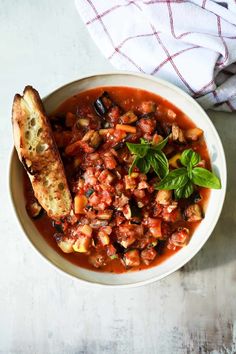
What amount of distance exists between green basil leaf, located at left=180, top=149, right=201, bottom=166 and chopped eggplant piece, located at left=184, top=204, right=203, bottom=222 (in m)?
0.36

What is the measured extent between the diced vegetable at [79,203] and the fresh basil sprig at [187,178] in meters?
0.57

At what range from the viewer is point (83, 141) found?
150 inches

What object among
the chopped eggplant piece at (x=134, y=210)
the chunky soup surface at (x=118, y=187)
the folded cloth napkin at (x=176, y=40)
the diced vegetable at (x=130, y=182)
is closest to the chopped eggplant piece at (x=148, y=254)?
the chunky soup surface at (x=118, y=187)

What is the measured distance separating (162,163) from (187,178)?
221 mm

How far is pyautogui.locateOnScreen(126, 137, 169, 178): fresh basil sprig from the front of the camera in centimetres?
362

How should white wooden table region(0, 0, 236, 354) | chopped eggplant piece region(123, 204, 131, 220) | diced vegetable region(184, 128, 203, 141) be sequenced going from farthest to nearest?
white wooden table region(0, 0, 236, 354) < diced vegetable region(184, 128, 203, 141) < chopped eggplant piece region(123, 204, 131, 220)

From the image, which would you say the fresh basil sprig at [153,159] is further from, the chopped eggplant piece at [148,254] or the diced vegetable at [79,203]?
the chopped eggplant piece at [148,254]

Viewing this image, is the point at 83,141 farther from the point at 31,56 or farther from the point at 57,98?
the point at 31,56

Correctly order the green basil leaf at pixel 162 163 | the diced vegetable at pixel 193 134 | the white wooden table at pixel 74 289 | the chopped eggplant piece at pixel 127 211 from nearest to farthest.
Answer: the green basil leaf at pixel 162 163 < the chopped eggplant piece at pixel 127 211 < the diced vegetable at pixel 193 134 < the white wooden table at pixel 74 289

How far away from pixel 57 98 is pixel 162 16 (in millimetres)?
997

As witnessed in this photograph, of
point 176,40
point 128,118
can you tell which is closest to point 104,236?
point 128,118

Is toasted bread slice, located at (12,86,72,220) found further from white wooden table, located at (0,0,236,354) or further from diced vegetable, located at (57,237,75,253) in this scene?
white wooden table, located at (0,0,236,354)

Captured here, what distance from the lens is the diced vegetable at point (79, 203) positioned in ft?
12.5

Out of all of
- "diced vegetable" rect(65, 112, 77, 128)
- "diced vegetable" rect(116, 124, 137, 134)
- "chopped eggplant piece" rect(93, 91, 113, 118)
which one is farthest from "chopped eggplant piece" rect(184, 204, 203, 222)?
"diced vegetable" rect(65, 112, 77, 128)
